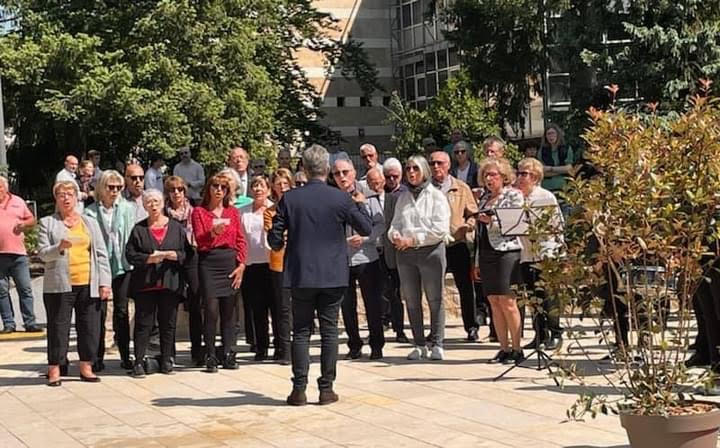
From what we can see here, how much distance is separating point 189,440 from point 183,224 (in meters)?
3.47

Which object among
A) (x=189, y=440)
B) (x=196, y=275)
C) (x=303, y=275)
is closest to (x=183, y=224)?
(x=196, y=275)

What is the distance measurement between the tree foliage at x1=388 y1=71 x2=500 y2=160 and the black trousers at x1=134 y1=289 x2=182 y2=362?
21288 millimetres

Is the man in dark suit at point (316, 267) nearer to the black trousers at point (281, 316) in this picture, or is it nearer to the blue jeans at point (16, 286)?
the black trousers at point (281, 316)

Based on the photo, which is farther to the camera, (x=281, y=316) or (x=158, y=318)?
(x=281, y=316)

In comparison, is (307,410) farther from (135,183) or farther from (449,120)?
(449,120)

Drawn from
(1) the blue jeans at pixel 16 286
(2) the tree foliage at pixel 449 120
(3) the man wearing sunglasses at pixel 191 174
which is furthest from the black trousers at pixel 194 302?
(2) the tree foliage at pixel 449 120

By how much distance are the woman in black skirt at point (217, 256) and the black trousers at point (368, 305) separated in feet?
3.58

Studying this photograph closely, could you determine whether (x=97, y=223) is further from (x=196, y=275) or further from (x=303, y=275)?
(x=303, y=275)

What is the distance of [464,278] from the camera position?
11.4m

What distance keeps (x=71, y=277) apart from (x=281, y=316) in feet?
6.44

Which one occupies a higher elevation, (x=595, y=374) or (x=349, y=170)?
Answer: (x=349, y=170)

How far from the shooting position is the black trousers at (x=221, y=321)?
9.91 metres

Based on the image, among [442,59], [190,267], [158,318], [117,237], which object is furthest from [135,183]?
[442,59]

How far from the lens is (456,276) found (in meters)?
11.4
